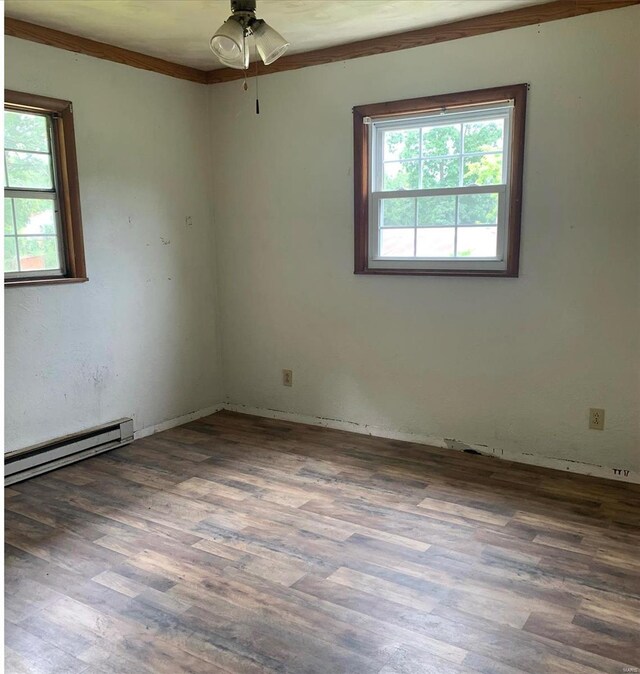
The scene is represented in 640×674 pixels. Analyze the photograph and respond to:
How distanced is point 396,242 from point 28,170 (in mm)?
2180

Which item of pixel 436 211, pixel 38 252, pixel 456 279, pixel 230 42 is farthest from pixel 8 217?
pixel 456 279

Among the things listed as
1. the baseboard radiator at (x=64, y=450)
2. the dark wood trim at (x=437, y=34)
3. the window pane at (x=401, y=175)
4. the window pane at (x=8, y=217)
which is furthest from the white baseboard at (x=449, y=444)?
the dark wood trim at (x=437, y=34)

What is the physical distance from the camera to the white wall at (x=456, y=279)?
3150mm

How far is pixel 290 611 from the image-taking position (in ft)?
7.17

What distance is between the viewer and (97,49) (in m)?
3.60

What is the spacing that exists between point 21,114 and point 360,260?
83.3 inches

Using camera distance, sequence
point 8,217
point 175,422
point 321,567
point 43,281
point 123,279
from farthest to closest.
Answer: point 175,422 < point 123,279 < point 43,281 < point 8,217 < point 321,567

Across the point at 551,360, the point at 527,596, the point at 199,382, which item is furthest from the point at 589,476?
the point at 199,382

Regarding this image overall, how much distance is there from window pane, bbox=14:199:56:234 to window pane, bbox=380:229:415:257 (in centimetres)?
198

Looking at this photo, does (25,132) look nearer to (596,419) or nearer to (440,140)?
(440,140)

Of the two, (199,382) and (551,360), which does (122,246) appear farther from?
(551,360)

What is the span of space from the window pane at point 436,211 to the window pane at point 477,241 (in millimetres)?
105

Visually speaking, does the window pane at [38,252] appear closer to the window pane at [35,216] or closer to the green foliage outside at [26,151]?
the window pane at [35,216]

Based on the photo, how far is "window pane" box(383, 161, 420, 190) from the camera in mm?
3689
